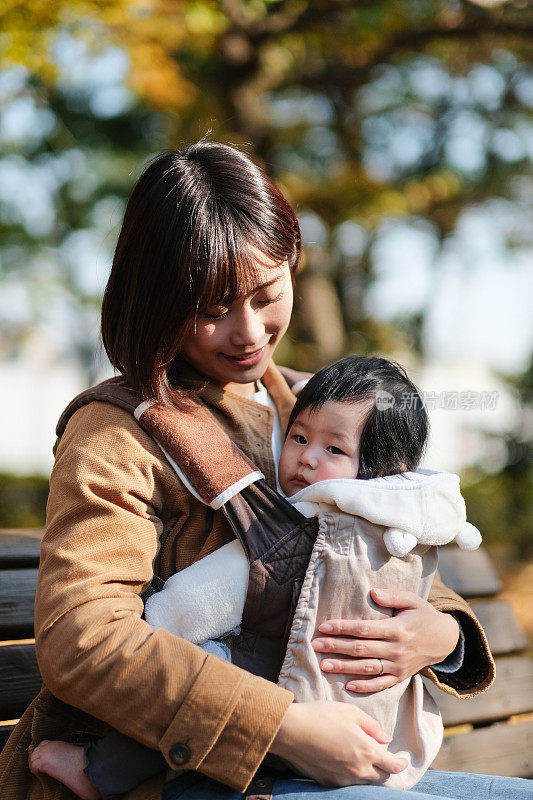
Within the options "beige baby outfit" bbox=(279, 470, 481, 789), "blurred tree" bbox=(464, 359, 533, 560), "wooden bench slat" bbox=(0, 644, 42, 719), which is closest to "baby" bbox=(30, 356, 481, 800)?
"beige baby outfit" bbox=(279, 470, 481, 789)

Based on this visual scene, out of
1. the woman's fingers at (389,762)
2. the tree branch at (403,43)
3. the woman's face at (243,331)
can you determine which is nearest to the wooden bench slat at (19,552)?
the woman's face at (243,331)

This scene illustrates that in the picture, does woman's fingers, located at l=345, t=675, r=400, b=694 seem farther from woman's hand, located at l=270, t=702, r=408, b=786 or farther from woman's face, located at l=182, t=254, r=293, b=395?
woman's face, located at l=182, t=254, r=293, b=395

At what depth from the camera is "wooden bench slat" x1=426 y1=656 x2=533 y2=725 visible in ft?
8.80

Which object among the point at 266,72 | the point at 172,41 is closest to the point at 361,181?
the point at 266,72

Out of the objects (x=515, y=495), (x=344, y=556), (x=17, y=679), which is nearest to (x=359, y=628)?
(x=344, y=556)

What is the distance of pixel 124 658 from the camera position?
1446 millimetres

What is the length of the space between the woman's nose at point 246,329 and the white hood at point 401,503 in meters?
0.34

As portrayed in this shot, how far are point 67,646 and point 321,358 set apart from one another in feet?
25.0

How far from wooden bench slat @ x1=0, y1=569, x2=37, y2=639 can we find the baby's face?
0.89 m

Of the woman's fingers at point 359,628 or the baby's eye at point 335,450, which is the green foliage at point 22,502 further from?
the woman's fingers at point 359,628

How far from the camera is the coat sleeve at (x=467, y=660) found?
194cm

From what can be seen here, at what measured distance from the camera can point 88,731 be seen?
1.69 m

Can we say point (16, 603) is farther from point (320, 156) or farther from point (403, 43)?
point (320, 156)

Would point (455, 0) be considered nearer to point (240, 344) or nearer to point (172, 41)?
point (172, 41)
